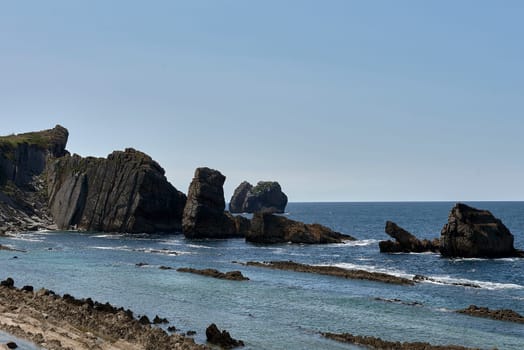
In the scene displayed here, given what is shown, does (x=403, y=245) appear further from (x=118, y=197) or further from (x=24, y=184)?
(x=24, y=184)

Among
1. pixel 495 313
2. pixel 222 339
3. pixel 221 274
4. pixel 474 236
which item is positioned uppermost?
pixel 474 236

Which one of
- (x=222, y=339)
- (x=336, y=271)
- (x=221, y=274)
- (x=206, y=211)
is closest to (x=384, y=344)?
(x=222, y=339)

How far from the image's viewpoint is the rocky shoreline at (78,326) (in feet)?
115

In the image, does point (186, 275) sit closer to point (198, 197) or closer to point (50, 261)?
point (50, 261)

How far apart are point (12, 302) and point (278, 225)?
280 feet

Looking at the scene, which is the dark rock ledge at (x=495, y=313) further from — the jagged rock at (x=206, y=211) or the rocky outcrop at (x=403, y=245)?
the jagged rock at (x=206, y=211)

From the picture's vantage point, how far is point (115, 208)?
151m

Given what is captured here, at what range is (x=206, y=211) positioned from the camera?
137m

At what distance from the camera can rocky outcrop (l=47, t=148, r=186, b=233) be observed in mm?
148000

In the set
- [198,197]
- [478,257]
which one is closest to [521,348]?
[478,257]

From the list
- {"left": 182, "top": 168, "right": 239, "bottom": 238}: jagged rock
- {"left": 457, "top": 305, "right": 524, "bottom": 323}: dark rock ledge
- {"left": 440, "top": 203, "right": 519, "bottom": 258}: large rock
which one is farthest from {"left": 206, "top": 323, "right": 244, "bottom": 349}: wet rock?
{"left": 182, "top": 168, "right": 239, "bottom": 238}: jagged rock

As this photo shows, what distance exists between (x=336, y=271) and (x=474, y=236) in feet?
104

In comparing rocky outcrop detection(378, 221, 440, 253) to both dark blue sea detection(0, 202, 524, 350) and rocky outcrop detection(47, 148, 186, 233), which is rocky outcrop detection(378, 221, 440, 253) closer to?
dark blue sea detection(0, 202, 524, 350)

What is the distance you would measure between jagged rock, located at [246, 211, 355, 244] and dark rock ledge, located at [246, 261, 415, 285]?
38.9 m
